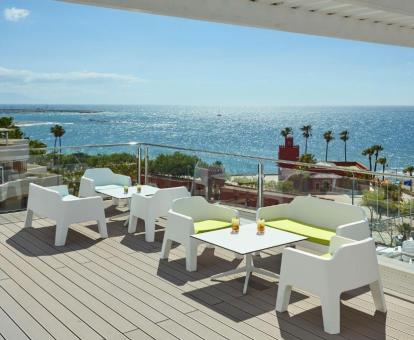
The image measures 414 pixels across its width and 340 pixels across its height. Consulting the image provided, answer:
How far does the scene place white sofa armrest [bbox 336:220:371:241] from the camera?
446 cm

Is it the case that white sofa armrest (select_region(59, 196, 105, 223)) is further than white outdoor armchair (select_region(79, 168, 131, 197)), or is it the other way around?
white outdoor armchair (select_region(79, 168, 131, 197))

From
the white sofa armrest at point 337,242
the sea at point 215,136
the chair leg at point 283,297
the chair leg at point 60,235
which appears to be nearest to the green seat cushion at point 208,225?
the chair leg at point 283,297

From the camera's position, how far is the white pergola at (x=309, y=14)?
4707 millimetres

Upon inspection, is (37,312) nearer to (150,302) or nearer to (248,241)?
(150,302)

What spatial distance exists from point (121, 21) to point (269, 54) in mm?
30234

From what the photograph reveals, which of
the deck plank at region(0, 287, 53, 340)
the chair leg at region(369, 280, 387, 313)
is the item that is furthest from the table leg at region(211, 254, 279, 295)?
the deck plank at region(0, 287, 53, 340)

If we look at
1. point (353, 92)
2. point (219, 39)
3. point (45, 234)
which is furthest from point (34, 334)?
point (353, 92)

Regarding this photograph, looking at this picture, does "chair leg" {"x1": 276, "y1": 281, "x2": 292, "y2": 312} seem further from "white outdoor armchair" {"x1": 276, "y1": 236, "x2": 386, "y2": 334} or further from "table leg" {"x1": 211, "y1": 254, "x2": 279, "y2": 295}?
"table leg" {"x1": 211, "y1": 254, "x2": 279, "y2": 295}

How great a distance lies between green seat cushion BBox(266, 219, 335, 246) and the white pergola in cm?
228

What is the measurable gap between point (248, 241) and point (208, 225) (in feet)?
2.86

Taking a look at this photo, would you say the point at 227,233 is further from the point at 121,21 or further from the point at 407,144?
the point at 407,144

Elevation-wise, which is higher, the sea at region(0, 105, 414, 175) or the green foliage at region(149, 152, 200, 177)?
the green foliage at region(149, 152, 200, 177)

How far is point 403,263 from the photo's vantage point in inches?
193

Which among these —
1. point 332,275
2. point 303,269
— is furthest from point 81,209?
point 332,275
